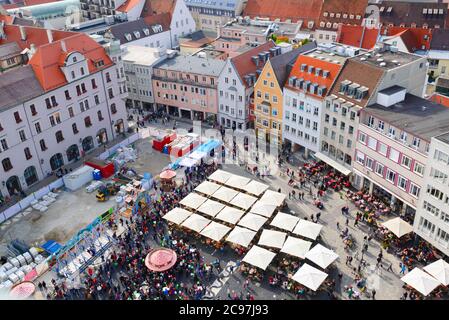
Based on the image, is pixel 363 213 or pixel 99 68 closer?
pixel 363 213

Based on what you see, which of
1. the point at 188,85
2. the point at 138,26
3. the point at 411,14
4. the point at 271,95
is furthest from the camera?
the point at 138,26

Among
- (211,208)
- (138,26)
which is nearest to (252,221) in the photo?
(211,208)

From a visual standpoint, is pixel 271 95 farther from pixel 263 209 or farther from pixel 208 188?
pixel 263 209

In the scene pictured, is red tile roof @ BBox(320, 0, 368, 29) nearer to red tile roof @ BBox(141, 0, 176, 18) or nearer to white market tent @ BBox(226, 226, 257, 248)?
red tile roof @ BBox(141, 0, 176, 18)

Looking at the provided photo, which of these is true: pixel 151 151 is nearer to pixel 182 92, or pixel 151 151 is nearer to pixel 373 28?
pixel 182 92

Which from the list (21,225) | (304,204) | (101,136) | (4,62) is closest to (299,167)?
(304,204)
